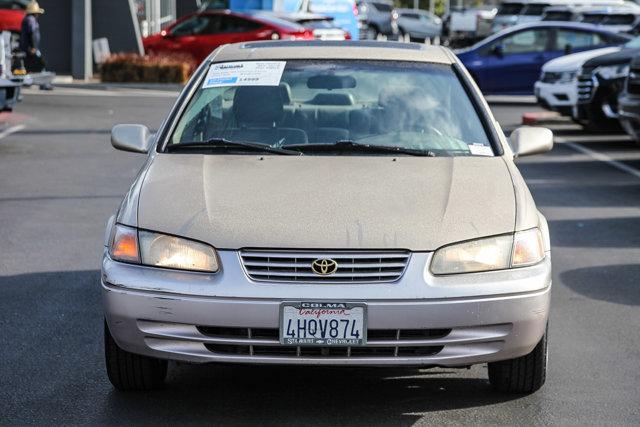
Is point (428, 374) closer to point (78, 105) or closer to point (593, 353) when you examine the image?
point (593, 353)

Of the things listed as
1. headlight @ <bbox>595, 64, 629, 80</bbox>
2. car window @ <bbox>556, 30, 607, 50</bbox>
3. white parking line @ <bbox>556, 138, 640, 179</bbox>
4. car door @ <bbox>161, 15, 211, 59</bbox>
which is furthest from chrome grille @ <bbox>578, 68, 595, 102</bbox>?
car door @ <bbox>161, 15, 211, 59</bbox>

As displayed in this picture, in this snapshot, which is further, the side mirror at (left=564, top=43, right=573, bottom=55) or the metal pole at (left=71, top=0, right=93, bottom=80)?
the metal pole at (left=71, top=0, right=93, bottom=80)

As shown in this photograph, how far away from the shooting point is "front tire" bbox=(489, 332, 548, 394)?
6020mm

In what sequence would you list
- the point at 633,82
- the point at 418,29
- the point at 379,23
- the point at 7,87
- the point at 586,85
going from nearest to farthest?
the point at 633,82 < the point at 7,87 < the point at 586,85 < the point at 379,23 < the point at 418,29

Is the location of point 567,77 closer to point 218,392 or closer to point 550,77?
point 550,77

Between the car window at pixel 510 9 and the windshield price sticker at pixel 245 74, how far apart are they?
45.3m

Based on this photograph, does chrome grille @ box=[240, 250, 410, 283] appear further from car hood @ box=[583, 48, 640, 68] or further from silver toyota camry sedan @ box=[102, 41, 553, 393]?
car hood @ box=[583, 48, 640, 68]

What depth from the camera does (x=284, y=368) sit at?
6645mm

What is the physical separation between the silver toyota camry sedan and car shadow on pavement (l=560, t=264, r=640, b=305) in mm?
2289

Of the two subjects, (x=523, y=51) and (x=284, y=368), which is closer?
(x=284, y=368)

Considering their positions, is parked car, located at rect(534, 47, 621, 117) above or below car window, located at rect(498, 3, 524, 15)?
above

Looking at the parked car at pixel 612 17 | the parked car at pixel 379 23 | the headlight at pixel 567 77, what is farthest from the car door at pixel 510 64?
the parked car at pixel 379 23

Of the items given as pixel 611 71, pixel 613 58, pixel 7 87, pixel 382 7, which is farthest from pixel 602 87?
pixel 382 7

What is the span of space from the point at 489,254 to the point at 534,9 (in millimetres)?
46829
